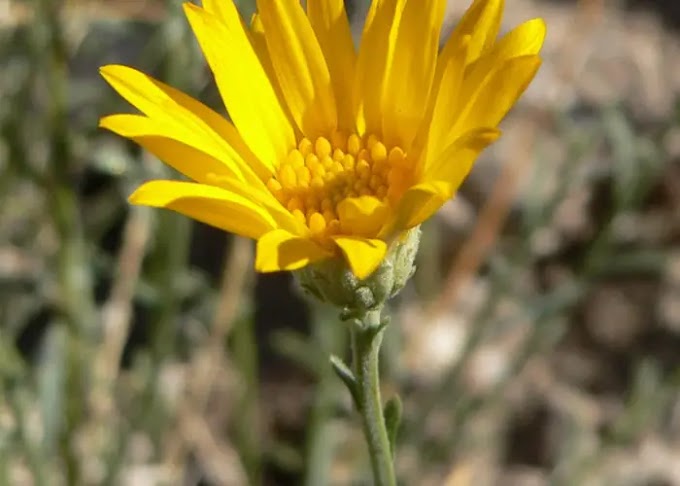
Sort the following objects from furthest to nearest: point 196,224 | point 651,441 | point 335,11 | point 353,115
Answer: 1. point 196,224
2. point 651,441
3. point 353,115
4. point 335,11

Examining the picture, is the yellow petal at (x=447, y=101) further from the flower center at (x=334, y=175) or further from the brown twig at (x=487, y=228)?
the brown twig at (x=487, y=228)

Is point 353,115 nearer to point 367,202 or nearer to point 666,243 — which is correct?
point 367,202

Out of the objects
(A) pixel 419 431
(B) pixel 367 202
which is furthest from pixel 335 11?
(A) pixel 419 431

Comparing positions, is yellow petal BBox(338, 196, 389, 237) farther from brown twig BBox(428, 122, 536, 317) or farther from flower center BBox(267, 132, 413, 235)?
brown twig BBox(428, 122, 536, 317)

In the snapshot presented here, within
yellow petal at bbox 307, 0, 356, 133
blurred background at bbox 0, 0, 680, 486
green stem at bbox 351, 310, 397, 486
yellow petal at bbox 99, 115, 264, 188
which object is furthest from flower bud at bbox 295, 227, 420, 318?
blurred background at bbox 0, 0, 680, 486

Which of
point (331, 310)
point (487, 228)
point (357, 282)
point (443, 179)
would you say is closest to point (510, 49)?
point (443, 179)

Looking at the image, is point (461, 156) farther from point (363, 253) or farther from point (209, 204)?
point (209, 204)
